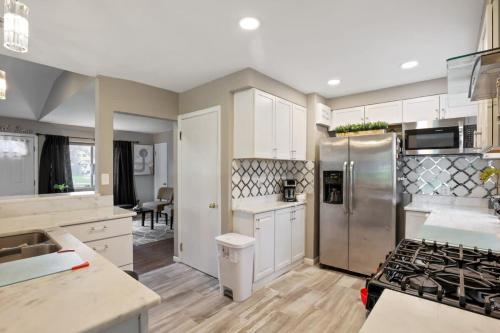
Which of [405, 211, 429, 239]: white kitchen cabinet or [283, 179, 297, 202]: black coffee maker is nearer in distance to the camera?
[405, 211, 429, 239]: white kitchen cabinet

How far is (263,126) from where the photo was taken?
295 cm

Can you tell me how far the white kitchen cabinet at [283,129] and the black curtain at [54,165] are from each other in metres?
5.46

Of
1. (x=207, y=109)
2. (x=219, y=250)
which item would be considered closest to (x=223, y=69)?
(x=207, y=109)

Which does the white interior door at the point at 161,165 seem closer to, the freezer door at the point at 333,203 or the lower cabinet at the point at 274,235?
the lower cabinet at the point at 274,235

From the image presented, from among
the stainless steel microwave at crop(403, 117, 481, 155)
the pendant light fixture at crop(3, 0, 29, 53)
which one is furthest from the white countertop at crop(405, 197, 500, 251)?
the pendant light fixture at crop(3, 0, 29, 53)

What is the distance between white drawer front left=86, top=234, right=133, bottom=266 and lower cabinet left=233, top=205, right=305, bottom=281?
115cm

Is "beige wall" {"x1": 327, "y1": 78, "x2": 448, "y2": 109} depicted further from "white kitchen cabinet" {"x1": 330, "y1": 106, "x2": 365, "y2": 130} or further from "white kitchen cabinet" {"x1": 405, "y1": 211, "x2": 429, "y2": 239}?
"white kitchen cabinet" {"x1": 405, "y1": 211, "x2": 429, "y2": 239}

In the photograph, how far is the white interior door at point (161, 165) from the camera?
7.27 meters

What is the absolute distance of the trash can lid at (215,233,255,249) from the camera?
2.57 metres

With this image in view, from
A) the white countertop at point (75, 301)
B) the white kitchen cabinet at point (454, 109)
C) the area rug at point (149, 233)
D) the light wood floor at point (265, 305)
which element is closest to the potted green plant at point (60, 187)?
the area rug at point (149, 233)

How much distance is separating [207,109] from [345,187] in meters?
2.03

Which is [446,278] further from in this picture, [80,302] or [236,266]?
[236,266]

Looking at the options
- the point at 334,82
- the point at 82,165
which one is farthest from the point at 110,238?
the point at 82,165

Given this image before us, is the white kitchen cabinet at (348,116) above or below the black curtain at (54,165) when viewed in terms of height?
above
